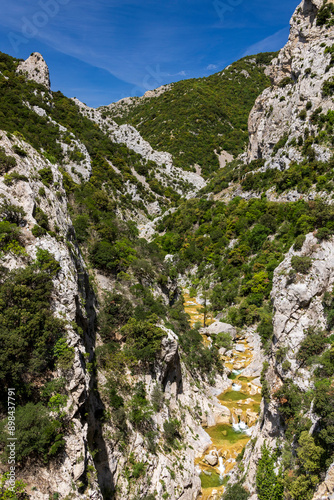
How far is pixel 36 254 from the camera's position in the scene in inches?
570

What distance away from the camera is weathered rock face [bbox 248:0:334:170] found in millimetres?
42781

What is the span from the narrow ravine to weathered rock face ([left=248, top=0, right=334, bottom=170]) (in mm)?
29010

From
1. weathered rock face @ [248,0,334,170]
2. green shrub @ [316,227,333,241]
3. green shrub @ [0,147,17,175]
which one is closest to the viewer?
green shrub @ [0,147,17,175]

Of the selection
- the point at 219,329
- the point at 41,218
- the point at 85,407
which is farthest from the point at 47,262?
the point at 219,329

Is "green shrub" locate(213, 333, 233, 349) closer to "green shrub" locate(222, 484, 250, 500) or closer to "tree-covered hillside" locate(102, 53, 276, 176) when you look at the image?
"green shrub" locate(222, 484, 250, 500)

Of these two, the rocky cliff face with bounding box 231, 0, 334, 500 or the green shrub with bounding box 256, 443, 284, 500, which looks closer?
the green shrub with bounding box 256, 443, 284, 500


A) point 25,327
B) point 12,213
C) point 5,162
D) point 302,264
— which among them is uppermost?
point 5,162

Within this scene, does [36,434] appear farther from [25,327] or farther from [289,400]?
[289,400]

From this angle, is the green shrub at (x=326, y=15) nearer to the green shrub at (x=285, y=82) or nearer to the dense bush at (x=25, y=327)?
the green shrub at (x=285, y=82)

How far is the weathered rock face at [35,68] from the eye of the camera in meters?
61.4

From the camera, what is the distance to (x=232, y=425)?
2367cm

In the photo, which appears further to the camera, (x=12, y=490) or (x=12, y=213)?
(x=12, y=213)

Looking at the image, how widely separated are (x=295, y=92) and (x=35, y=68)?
56266 millimetres

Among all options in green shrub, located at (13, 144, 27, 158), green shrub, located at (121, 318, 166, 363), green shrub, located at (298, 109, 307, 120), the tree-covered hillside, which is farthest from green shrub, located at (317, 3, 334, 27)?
green shrub, located at (121, 318, 166, 363)
